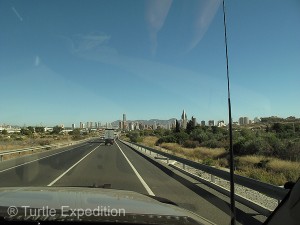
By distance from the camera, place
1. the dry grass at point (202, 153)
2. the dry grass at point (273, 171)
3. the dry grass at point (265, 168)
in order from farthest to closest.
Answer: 1. the dry grass at point (202, 153)
2. the dry grass at point (265, 168)
3. the dry grass at point (273, 171)

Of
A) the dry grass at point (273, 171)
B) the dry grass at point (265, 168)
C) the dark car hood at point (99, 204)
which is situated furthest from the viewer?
the dry grass at point (265, 168)

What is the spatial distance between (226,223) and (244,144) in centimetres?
3636

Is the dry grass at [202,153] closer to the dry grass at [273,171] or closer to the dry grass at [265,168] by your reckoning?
the dry grass at [265,168]

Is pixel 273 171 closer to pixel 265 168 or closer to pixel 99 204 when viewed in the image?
pixel 265 168

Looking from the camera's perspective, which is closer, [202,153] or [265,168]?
[265,168]

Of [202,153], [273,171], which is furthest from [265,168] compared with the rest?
[202,153]

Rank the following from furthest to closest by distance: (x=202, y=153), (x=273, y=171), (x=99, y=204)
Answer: (x=202, y=153), (x=273, y=171), (x=99, y=204)

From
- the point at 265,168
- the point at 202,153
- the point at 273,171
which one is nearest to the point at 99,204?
the point at 273,171

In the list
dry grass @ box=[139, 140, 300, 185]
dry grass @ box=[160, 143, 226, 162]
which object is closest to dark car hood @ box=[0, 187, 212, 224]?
dry grass @ box=[139, 140, 300, 185]

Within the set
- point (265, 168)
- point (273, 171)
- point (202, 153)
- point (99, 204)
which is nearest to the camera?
point (99, 204)

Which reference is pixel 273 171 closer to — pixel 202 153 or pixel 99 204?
pixel 99 204

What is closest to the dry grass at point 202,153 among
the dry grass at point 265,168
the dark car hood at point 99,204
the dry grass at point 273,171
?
the dry grass at point 265,168

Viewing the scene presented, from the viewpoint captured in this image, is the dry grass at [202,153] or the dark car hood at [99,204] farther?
the dry grass at [202,153]

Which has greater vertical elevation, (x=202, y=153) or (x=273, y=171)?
(x=202, y=153)
